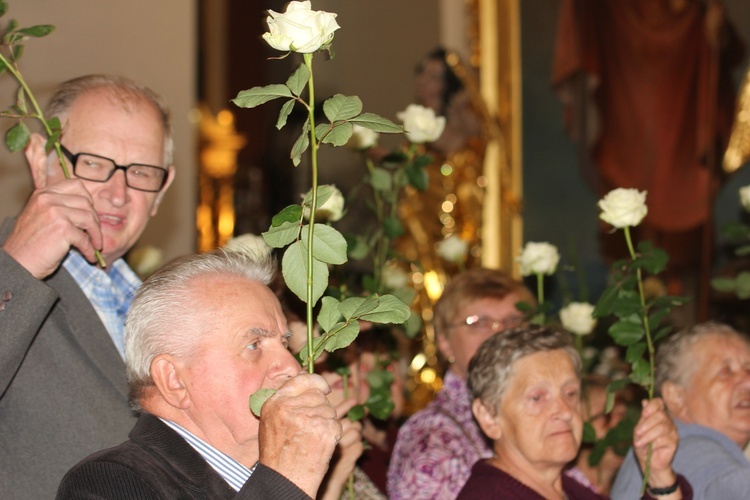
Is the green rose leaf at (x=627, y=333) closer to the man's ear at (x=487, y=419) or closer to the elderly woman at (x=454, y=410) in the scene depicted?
the man's ear at (x=487, y=419)

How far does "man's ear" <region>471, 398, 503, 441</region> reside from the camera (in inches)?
122

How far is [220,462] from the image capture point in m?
2.20

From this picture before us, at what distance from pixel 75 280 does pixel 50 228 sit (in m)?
0.40

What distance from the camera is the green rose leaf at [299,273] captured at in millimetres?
1932

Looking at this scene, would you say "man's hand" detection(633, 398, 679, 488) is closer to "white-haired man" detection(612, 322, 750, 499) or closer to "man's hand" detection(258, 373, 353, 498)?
"white-haired man" detection(612, 322, 750, 499)

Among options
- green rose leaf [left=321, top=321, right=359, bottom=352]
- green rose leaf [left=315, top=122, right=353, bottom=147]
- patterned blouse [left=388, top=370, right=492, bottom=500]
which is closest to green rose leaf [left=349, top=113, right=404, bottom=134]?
green rose leaf [left=315, top=122, right=353, bottom=147]

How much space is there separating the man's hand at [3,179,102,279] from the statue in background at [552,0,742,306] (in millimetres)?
5165

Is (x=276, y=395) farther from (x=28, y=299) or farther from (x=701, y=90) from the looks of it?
(x=701, y=90)

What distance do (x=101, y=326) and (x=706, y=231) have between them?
5.20 metres

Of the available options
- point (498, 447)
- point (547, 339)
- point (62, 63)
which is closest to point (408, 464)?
point (498, 447)

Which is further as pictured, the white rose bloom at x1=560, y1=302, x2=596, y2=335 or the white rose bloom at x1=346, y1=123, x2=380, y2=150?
the white rose bloom at x1=560, y1=302, x2=596, y2=335

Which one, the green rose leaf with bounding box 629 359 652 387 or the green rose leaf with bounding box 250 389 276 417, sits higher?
the green rose leaf with bounding box 250 389 276 417

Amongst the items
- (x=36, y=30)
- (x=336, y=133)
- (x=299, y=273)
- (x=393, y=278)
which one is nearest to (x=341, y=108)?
(x=336, y=133)

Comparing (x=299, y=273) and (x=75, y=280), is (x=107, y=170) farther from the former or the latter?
(x=299, y=273)
